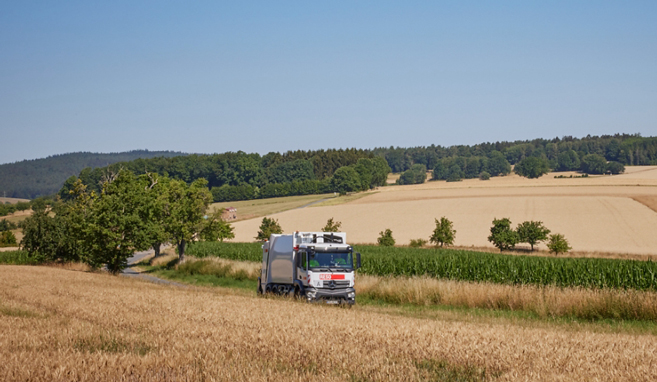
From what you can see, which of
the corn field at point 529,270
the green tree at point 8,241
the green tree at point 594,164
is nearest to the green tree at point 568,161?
the green tree at point 594,164

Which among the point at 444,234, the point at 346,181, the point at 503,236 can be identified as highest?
the point at 346,181

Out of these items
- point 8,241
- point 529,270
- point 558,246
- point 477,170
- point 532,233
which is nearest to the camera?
Result: point 529,270

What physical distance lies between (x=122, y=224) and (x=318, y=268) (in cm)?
2432

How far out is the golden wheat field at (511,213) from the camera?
6944cm

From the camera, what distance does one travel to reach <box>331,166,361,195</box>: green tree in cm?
14900

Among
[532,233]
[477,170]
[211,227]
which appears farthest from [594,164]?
[211,227]

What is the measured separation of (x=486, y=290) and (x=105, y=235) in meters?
29.6

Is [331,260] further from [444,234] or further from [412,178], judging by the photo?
[412,178]

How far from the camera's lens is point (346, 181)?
149 m

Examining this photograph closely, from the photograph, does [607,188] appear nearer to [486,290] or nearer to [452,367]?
[486,290]

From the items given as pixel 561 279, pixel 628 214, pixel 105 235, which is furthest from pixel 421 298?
pixel 628 214

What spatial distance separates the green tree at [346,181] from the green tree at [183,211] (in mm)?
88200

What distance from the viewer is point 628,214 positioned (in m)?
79.5

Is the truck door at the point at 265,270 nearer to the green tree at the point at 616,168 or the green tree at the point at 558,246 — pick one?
the green tree at the point at 558,246
